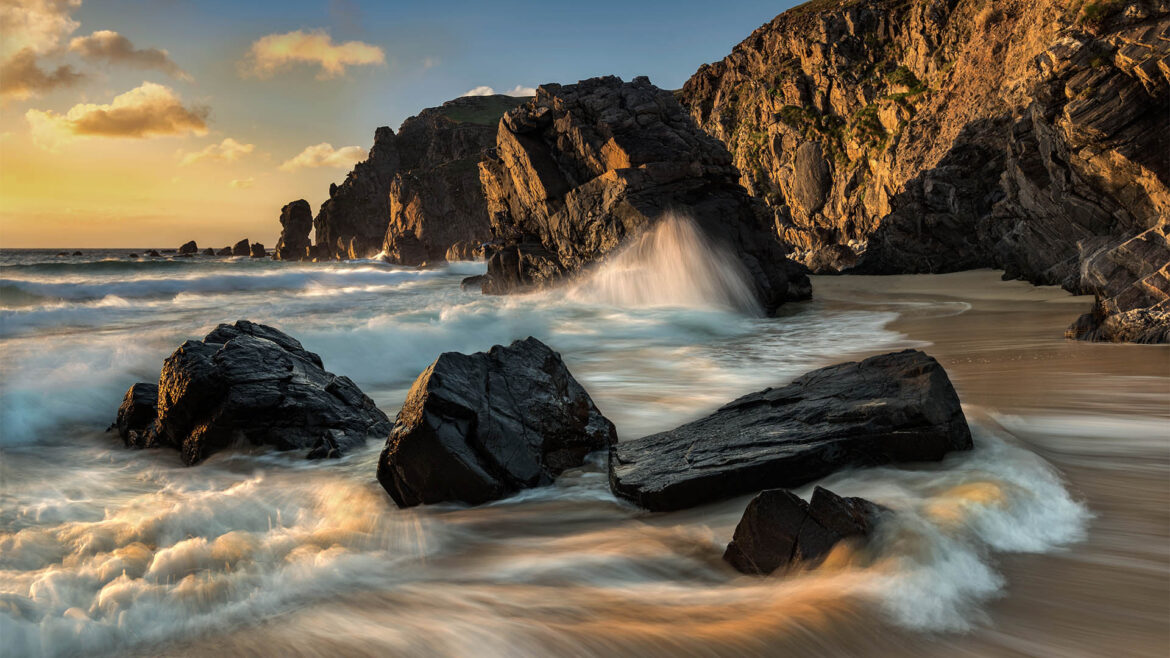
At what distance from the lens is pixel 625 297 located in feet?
57.8

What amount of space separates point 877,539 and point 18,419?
743 cm

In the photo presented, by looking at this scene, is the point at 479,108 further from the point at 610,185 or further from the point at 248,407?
the point at 248,407

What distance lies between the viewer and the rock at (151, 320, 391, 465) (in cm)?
509

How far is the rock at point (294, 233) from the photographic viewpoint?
3964 inches

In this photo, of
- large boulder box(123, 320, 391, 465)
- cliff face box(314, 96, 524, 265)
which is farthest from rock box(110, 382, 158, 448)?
cliff face box(314, 96, 524, 265)

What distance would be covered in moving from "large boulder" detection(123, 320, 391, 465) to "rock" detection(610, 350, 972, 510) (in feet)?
8.25

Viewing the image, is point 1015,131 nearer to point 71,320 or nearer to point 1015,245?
point 1015,245

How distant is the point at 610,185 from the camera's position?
18484 millimetres

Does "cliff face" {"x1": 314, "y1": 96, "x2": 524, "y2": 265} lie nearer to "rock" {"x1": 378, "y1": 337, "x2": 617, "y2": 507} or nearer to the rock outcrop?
the rock outcrop

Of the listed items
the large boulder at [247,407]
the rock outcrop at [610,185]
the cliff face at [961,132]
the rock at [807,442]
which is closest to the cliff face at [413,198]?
the cliff face at [961,132]

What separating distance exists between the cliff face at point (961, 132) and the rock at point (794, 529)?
737 cm

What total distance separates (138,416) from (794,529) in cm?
582

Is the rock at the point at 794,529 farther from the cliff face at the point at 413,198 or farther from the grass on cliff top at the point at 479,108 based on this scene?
the grass on cliff top at the point at 479,108

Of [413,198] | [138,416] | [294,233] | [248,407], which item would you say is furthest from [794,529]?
[294,233]
